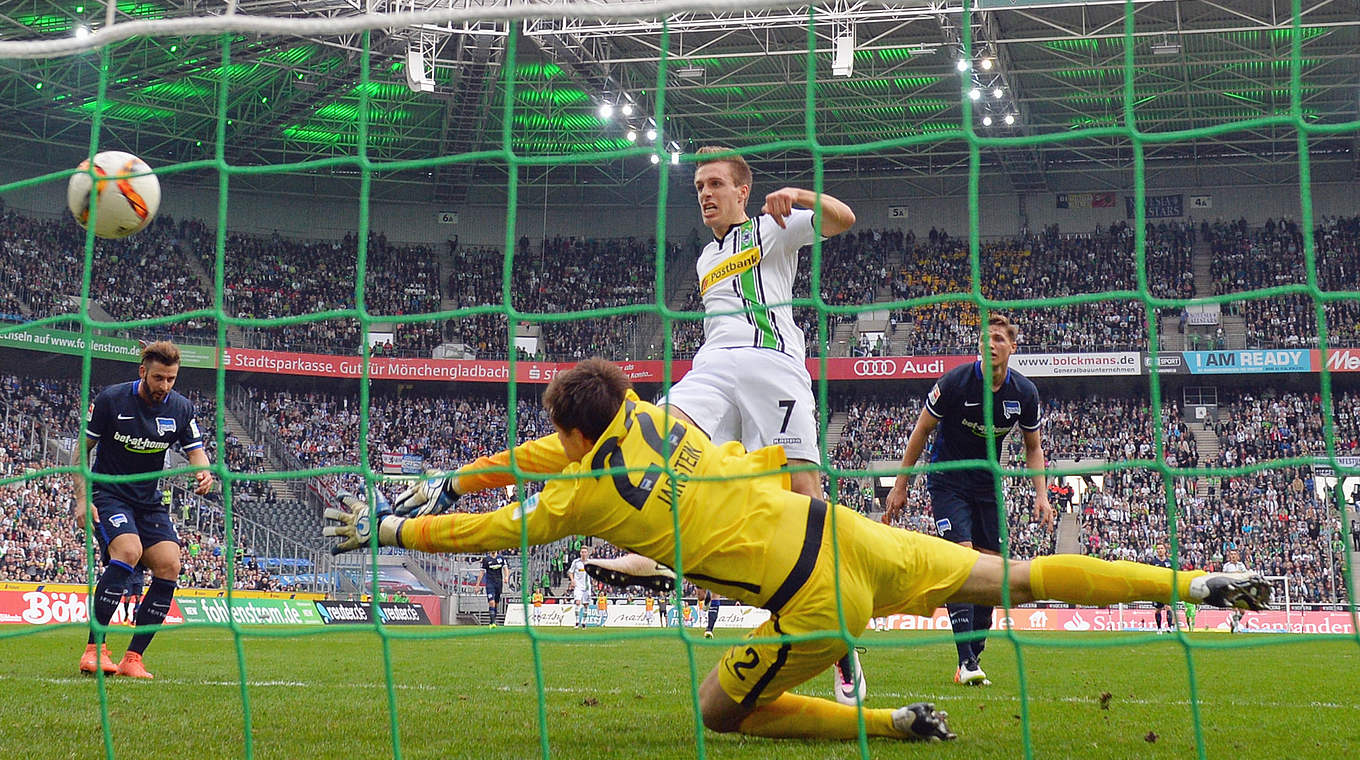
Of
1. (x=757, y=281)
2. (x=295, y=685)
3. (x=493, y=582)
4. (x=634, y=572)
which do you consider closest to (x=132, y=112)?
(x=493, y=582)

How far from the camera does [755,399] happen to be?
230 inches

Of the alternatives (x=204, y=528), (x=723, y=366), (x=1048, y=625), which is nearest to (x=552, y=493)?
(x=723, y=366)

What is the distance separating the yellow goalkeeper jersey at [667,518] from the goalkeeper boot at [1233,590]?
1273 mm

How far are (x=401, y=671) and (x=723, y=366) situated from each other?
3.92 meters

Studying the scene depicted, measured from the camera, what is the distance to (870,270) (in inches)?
1393

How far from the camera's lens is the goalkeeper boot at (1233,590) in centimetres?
394

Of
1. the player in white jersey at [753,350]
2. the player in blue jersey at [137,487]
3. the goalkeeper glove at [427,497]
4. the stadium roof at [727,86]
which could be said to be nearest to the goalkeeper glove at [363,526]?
the goalkeeper glove at [427,497]

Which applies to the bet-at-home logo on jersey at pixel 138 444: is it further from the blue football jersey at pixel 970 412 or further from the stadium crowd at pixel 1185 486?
the stadium crowd at pixel 1185 486

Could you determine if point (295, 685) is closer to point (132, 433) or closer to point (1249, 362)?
point (132, 433)

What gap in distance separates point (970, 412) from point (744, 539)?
323cm

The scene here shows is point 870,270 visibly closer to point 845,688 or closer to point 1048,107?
point 1048,107

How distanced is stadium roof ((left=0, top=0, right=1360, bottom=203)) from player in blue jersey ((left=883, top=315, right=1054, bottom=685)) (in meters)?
15.7

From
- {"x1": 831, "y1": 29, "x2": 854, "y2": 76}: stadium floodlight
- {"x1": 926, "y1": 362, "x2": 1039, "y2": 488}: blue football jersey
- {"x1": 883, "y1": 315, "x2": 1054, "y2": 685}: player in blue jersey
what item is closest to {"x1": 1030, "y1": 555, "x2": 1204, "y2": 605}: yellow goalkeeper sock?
{"x1": 883, "y1": 315, "x2": 1054, "y2": 685}: player in blue jersey

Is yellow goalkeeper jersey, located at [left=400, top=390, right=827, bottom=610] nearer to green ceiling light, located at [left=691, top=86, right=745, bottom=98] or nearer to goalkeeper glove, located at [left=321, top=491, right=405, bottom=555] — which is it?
goalkeeper glove, located at [left=321, top=491, right=405, bottom=555]
